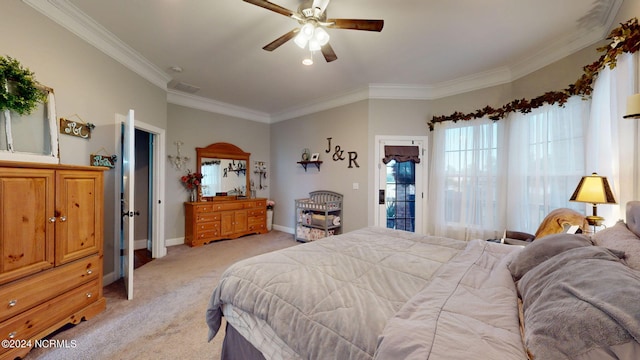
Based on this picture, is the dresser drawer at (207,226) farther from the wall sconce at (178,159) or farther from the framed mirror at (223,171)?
the wall sconce at (178,159)

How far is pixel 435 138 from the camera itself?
147 inches

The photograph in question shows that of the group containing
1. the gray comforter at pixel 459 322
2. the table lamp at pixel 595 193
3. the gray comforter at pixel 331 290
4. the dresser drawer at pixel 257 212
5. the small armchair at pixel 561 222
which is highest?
the table lamp at pixel 595 193

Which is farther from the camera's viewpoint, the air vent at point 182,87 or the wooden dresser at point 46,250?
the air vent at point 182,87

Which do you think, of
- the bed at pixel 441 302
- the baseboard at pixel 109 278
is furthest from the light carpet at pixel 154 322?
the bed at pixel 441 302

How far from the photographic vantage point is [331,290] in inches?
43.8

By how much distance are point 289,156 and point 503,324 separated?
4.74 meters

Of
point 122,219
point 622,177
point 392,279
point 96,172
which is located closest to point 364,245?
point 392,279

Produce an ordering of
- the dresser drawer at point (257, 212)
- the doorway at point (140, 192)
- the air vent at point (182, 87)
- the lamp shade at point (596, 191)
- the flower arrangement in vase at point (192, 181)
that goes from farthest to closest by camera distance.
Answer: the dresser drawer at point (257, 212) → the flower arrangement in vase at point (192, 181) → the air vent at point (182, 87) → the doorway at point (140, 192) → the lamp shade at point (596, 191)

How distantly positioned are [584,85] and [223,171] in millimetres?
5392

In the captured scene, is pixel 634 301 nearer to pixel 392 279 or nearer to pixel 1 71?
pixel 392 279

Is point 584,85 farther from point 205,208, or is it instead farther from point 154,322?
point 205,208

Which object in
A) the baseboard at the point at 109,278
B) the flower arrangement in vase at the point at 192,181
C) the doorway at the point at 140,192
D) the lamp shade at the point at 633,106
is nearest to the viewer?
the lamp shade at the point at 633,106

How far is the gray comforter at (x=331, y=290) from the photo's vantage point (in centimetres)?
90

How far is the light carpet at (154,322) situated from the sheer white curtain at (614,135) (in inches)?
129
